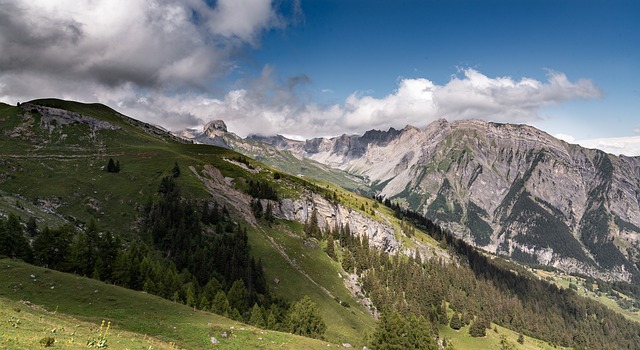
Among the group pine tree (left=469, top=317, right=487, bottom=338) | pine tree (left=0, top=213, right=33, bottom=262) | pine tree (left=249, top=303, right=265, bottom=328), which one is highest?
pine tree (left=0, top=213, right=33, bottom=262)

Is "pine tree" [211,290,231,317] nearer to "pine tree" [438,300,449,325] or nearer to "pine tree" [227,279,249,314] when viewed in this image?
"pine tree" [227,279,249,314]

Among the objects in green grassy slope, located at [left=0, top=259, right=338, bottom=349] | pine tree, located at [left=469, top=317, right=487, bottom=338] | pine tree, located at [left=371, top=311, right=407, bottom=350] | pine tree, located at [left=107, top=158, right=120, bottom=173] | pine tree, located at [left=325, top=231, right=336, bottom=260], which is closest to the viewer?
green grassy slope, located at [left=0, top=259, right=338, bottom=349]

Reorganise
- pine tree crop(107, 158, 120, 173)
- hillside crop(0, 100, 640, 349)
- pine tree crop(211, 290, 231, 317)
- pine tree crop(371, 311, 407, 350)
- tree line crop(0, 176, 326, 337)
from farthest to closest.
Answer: pine tree crop(107, 158, 120, 173) < hillside crop(0, 100, 640, 349) < pine tree crop(211, 290, 231, 317) < pine tree crop(371, 311, 407, 350) < tree line crop(0, 176, 326, 337)

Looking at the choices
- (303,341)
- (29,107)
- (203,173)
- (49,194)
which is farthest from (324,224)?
(29,107)

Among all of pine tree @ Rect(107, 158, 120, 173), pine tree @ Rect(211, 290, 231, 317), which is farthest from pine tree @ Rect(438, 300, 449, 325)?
pine tree @ Rect(107, 158, 120, 173)

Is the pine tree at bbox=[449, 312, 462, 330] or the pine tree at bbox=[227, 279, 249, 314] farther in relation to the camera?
the pine tree at bbox=[449, 312, 462, 330]

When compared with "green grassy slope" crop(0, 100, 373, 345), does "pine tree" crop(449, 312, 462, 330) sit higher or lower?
lower

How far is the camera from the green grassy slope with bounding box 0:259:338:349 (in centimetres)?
3838

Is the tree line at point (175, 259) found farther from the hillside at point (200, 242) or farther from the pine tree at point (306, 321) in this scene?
the hillside at point (200, 242)

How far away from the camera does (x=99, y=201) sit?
123438mm

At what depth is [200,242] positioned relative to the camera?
4525 inches

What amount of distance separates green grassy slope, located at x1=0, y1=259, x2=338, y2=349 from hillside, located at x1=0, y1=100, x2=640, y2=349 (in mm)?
958

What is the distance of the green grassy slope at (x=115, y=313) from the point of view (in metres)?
38.4

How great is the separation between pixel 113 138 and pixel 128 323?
171 meters
